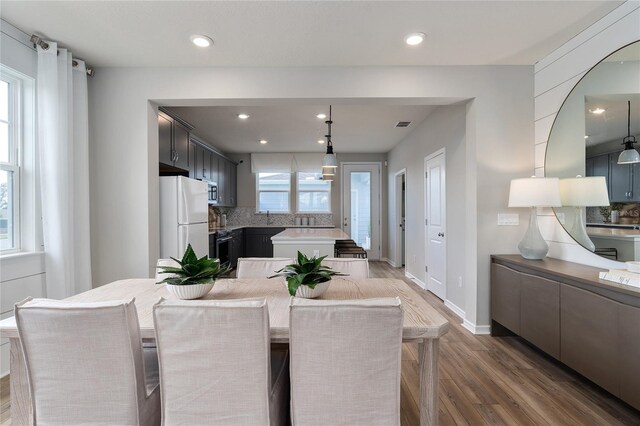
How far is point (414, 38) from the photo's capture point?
2451 mm

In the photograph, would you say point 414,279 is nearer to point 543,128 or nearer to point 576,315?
point 543,128

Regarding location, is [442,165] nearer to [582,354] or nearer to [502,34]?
[502,34]

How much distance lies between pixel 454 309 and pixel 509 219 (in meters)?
1.30

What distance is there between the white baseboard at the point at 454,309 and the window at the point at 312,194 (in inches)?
149

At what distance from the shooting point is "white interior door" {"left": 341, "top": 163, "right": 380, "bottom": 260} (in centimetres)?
724

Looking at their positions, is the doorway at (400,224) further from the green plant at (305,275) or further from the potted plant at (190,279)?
the potted plant at (190,279)

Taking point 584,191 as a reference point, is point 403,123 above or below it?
above

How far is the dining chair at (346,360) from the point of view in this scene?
3.62 feet

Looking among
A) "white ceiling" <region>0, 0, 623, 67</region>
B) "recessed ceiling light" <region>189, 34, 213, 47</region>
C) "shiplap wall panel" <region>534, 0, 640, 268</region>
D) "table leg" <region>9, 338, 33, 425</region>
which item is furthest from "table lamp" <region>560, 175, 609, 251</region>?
"table leg" <region>9, 338, 33, 425</region>

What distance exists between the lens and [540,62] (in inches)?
115

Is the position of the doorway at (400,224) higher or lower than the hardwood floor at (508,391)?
higher

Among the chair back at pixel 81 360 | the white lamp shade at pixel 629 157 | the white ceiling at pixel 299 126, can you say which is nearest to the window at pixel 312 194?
the white ceiling at pixel 299 126

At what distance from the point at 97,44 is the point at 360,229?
18.9 ft

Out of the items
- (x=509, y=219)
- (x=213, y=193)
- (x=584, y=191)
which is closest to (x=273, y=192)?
(x=213, y=193)
